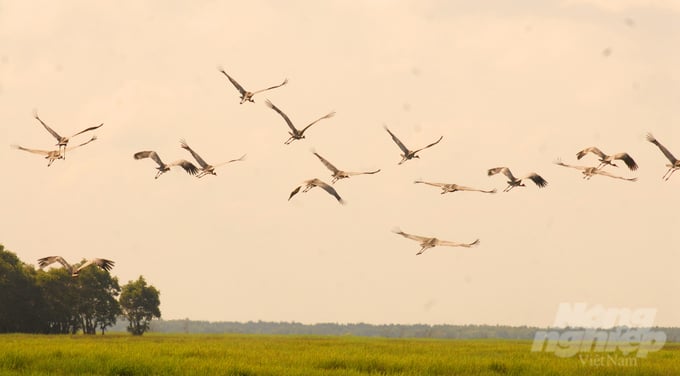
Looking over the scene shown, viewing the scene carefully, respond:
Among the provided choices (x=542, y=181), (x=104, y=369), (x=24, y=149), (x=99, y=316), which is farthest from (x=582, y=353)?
(x=99, y=316)

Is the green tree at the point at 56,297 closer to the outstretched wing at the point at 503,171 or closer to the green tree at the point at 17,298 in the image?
the green tree at the point at 17,298

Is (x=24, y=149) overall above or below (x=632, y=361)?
above

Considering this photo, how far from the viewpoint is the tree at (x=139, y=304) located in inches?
3580

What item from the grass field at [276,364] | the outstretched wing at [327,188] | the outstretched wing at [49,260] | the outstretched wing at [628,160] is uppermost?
the outstretched wing at [628,160]

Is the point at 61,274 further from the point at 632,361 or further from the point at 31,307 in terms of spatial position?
the point at 632,361

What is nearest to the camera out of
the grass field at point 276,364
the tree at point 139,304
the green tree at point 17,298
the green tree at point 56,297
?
the grass field at point 276,364

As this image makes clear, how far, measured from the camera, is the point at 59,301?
251 ft

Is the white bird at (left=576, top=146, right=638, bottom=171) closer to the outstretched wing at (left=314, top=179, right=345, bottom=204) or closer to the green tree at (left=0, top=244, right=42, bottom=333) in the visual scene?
the outstretched wing at (left=314, top=179, right=345, bottom=204)

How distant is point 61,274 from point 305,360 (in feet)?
172

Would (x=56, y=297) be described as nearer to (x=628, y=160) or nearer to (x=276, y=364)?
(x=276, y=364)

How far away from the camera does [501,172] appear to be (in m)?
26.9

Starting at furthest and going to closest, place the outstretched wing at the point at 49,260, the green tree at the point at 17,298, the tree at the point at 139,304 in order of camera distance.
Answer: the tree at the point at 139,304 → the green tree at the point at 17,298 → the outstretched wing at the point at 49,260

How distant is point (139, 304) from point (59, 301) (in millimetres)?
15873

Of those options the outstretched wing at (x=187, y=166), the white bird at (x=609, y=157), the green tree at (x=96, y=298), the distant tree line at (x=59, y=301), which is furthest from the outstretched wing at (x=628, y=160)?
the green tree at (x=96, y=298)
